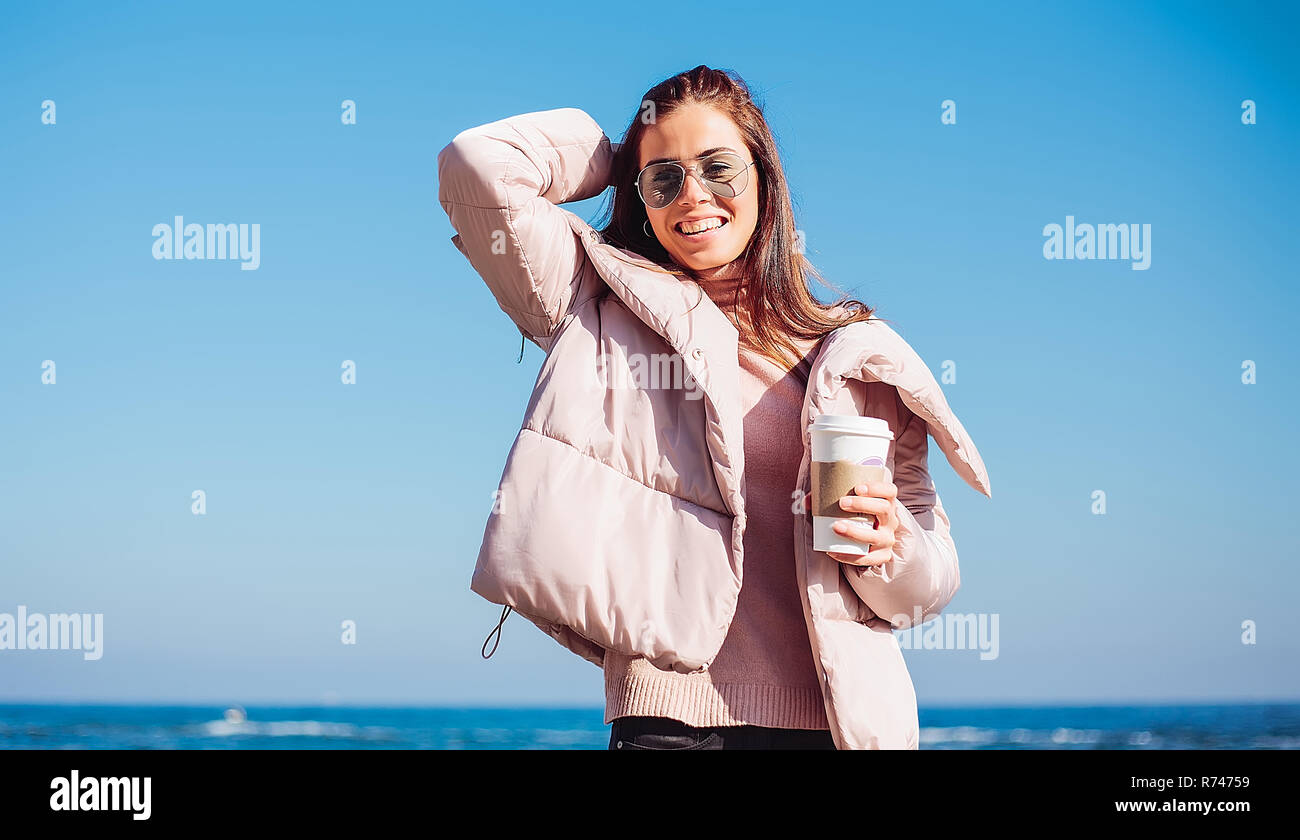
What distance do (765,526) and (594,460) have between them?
1.57 feet

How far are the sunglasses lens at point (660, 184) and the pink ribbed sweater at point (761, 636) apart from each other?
1.52 feet

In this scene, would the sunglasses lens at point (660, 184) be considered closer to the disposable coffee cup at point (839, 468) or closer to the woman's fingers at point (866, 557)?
the disposable coffee cup at point (839, 468)

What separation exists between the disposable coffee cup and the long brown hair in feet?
1.42

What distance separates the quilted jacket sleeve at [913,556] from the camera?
92.4 inches

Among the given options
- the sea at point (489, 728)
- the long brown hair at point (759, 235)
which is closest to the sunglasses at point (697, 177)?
the long brown hair at point (759, 235)

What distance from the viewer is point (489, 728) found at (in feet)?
94.9

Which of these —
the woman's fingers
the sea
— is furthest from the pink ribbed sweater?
the sea

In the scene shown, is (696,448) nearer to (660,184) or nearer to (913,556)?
(913,556)

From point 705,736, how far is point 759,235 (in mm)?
1320

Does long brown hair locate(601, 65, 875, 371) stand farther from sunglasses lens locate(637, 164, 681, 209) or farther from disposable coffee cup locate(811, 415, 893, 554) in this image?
disposable coffee cup locate(811, 415, 893, 554)

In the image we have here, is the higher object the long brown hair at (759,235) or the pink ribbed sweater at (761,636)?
the long brown hair at (759,235)
